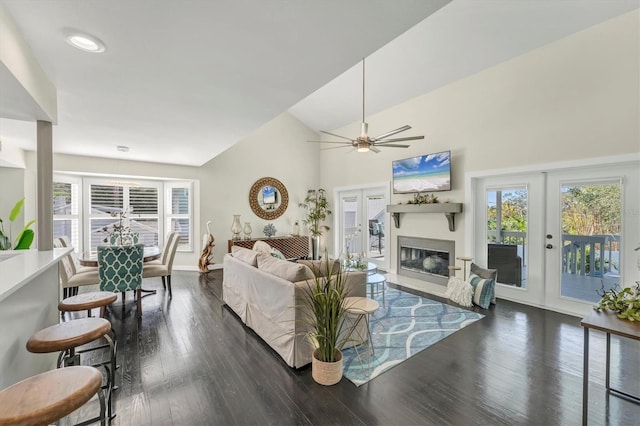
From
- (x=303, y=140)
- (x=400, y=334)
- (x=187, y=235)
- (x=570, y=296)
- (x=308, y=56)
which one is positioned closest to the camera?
(x=308, y=56)

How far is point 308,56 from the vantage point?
72.9 inches

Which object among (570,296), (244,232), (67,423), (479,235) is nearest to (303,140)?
(244,232)

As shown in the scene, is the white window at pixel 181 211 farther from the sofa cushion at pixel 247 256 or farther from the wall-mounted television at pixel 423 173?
the wall-mounted television at pixel 423 173

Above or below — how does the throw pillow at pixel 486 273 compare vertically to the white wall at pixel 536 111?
below

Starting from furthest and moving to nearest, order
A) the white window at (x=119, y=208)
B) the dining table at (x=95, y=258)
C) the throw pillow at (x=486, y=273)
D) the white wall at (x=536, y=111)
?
the white window at (x=119, y=208), the throw pillow at (x=486, y=273), the dining table at (x=95, y=258), the white wall at (x=536, y=111)

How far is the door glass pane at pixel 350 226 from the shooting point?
6777mm

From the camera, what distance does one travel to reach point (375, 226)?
6.30 m

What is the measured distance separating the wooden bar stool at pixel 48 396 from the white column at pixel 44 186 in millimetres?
1846

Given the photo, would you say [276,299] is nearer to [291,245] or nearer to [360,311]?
[360,311]

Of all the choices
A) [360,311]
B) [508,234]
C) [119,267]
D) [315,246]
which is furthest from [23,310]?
[315,246]

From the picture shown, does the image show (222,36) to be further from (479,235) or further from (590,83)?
(479,235)

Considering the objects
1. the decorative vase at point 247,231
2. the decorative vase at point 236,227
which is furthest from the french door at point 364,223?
the decorative vase at point 236,227

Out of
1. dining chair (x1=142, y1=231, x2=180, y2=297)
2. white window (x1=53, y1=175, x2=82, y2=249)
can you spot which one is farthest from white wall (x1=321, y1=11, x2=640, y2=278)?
white window (x1=53, y1=175, x2=82, y2=249)

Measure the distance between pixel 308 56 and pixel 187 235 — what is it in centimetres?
556
